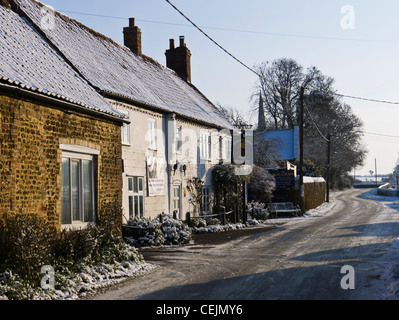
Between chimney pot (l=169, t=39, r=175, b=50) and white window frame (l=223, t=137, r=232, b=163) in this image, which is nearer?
white window frame (l=223, t=137, r=232, b=163)

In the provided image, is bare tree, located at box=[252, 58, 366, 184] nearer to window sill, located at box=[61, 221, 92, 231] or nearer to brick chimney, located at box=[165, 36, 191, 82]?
brick chimney, located at box=[165, 36, 191, 82]

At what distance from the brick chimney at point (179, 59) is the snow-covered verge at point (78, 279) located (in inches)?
820

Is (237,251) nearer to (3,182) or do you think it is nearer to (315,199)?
(3,182)

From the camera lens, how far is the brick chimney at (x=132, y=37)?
26.0 metres

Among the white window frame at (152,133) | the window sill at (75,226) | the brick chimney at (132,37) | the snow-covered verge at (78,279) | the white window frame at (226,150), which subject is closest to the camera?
the snow-covered verge at (78,279)

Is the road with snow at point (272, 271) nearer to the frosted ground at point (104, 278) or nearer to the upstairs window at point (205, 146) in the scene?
the frosted ground at point (104, 278)

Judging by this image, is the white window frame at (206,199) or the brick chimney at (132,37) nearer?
the white window frame at (206,199)

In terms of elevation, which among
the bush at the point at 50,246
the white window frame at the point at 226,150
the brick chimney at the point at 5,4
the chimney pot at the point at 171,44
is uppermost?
the chimney pot at the point at 171,44

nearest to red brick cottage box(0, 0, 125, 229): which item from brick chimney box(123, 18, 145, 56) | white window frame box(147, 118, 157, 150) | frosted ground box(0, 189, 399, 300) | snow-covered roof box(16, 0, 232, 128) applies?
frosted ground box(0, 189, 399, 300)

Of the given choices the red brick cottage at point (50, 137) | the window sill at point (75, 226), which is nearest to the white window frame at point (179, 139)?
the red brick cottage at point (50, 137)

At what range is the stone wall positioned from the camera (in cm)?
970

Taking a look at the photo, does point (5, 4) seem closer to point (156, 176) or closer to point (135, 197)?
point (135, 197)

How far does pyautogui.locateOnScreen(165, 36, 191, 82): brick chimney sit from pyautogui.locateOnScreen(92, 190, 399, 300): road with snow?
55.1ft

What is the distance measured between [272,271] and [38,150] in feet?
18.5
